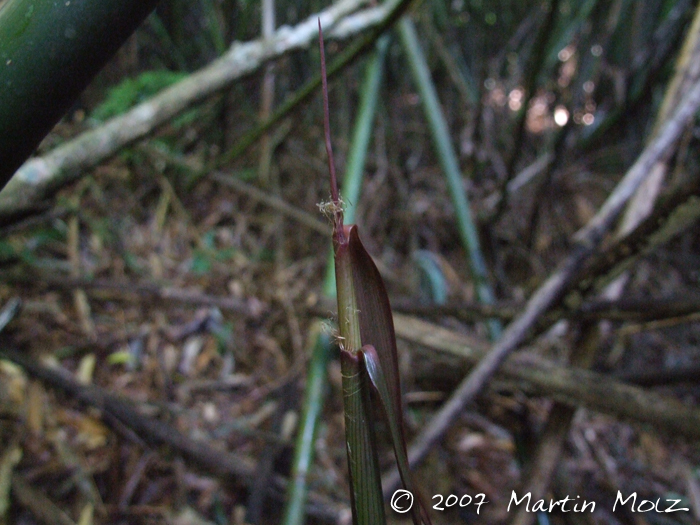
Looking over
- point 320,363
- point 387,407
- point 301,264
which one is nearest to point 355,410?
point 387,407

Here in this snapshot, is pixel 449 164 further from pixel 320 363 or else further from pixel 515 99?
pixel 515 99

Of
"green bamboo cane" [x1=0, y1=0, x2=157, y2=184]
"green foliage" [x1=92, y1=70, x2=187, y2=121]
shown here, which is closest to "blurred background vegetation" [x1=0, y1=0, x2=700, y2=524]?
"green foliage" [x1=92, y1=70, x2=187, y2=121]

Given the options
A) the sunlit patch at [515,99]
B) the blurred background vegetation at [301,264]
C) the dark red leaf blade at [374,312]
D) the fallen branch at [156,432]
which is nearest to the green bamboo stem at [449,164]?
the blurred background vegetation at [301,264]

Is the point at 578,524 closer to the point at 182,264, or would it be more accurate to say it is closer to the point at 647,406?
the point at 647,406

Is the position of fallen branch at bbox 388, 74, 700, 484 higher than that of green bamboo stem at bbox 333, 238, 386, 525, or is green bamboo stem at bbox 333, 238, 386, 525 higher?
fallen branch at bbox 388, 74, 700, 484

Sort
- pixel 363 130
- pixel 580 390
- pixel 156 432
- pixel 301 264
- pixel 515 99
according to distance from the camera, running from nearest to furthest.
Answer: pixel 580 390 < pixel 156 432 < pixel 363 130 < pixel 301 264 < pixel 515 99

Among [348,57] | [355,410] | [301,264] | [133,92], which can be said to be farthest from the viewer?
[301,264]

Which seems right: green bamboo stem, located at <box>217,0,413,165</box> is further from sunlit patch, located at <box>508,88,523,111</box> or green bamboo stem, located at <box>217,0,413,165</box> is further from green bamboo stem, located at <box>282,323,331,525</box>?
sunlit patch, located at <box>508,88,523,111</box>
